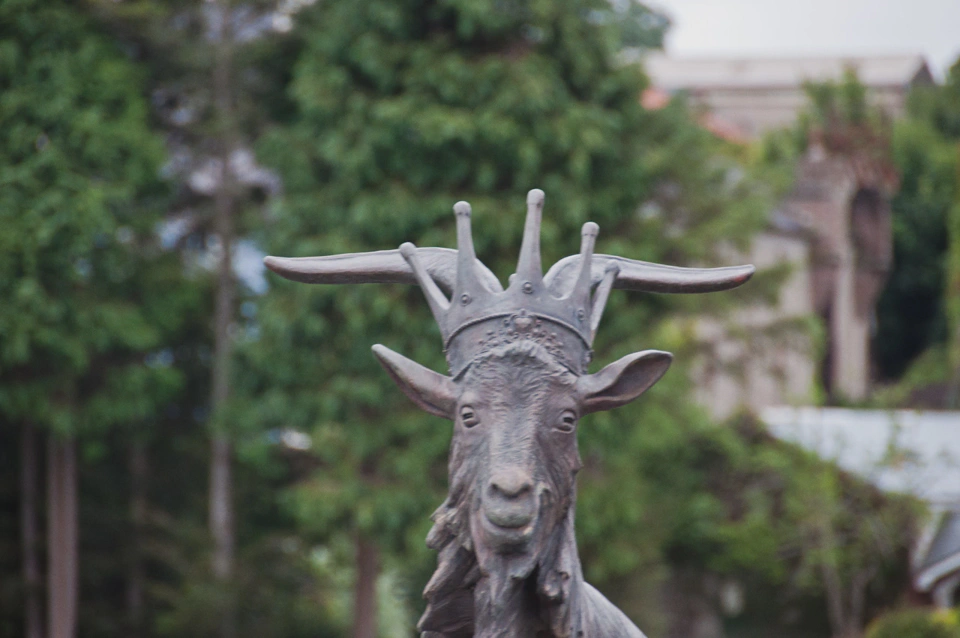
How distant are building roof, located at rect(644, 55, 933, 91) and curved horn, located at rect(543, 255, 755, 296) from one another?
4135 cm

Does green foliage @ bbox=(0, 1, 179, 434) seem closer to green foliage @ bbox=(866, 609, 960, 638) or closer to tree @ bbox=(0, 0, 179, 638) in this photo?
tree @ bbox=(0, 0, 179, 638)

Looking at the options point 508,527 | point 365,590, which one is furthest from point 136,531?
point 508,527

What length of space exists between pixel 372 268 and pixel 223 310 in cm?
1147

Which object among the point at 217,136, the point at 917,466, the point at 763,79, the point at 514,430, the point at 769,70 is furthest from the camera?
the point at 769,70

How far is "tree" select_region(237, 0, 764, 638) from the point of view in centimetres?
1299

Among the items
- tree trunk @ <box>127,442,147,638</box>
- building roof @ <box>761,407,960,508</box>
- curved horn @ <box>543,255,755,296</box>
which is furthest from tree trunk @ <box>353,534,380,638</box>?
curved horn @ <box>543,255,755,296</box>

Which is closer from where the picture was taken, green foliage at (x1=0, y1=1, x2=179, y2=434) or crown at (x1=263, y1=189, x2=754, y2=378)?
crown at (x1=263, y1=189, x2=754, y2=378)

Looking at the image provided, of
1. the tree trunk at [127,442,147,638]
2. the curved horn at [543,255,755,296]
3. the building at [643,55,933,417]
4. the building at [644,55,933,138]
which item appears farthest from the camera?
the building at [644,55,933,138]

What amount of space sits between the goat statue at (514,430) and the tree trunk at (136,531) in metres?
12.2

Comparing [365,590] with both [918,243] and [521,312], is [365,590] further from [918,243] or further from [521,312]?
[918,243]

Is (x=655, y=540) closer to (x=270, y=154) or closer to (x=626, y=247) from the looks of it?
(x=626, y=247)

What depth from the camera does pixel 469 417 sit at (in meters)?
3.63

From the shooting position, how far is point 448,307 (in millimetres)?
3838

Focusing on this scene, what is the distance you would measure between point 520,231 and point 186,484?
5956 mm
